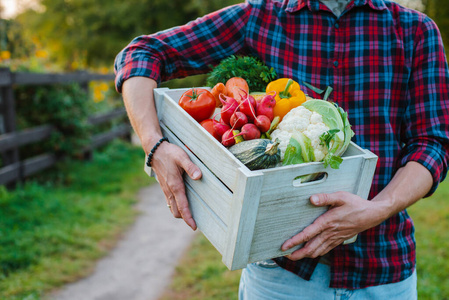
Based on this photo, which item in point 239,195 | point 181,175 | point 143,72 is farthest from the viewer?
point 143,72

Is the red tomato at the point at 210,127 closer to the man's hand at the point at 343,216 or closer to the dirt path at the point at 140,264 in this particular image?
the man's hand at the point at 343,216

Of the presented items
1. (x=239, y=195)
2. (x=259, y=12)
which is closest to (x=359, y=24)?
(x=259, y=12)

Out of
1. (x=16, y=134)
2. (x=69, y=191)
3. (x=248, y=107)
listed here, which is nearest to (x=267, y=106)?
(x=248, y=107)

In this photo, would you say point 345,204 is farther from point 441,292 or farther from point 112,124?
point 112,124

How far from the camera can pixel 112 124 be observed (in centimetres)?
881

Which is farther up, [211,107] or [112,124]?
[211,107]

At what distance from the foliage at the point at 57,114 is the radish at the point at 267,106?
16.7 feet

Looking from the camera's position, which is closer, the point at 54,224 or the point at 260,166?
the point at 260,166

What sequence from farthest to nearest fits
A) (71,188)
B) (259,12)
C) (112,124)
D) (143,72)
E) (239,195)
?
(112,124) < (71,188) < (259,12) < (143,72) < (239,195)

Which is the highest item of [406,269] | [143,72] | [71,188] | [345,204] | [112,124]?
[143,72]

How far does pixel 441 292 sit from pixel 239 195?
306 cm

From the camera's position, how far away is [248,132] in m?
1.45

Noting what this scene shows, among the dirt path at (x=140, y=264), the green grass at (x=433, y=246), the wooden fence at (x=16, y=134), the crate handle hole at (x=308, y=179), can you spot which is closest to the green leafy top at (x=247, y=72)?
the crate handle hole at (x=308, y=179)

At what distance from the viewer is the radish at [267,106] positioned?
1.52 meters
